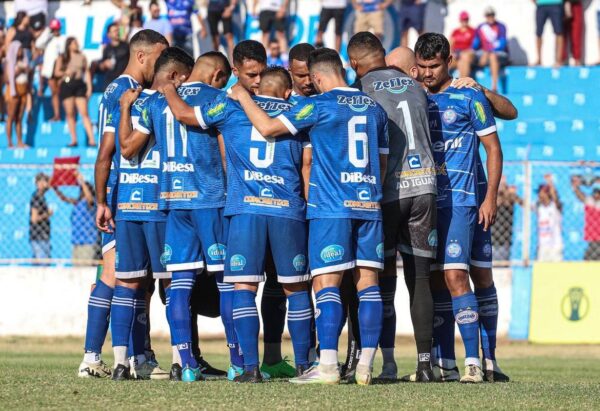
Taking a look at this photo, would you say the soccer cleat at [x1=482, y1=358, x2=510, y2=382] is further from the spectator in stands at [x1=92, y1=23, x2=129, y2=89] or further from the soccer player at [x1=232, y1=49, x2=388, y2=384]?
the spectator in stands at [x1=92, y1=23, x2=129, y2=89]

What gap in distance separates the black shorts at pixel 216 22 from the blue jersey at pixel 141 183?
17225 millimetres

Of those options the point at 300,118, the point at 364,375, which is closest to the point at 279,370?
the point at 364,375

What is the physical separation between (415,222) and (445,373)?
51.2 inches

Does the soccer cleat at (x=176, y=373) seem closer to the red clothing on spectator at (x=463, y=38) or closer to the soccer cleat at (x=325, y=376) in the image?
the soccer cleat at (x=325, y=376)

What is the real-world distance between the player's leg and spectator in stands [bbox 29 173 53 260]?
10.4 meters

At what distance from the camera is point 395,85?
8.93 m

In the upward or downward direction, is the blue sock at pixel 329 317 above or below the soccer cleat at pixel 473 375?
above

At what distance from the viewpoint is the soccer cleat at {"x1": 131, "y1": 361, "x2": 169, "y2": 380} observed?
30.0ft

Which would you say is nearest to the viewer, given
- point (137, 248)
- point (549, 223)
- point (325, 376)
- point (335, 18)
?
point (325, 376)

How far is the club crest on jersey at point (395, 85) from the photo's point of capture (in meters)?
8.91

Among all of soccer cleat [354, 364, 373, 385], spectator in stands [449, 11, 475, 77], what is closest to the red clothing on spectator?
spectator in stands [449, 11, 475, 77]

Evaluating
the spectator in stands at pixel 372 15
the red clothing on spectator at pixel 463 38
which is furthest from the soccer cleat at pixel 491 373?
the spectator in stands at pixel 372 15

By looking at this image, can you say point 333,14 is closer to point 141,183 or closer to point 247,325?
point 141,183

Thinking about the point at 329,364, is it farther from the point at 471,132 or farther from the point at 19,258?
the point at 19,258
